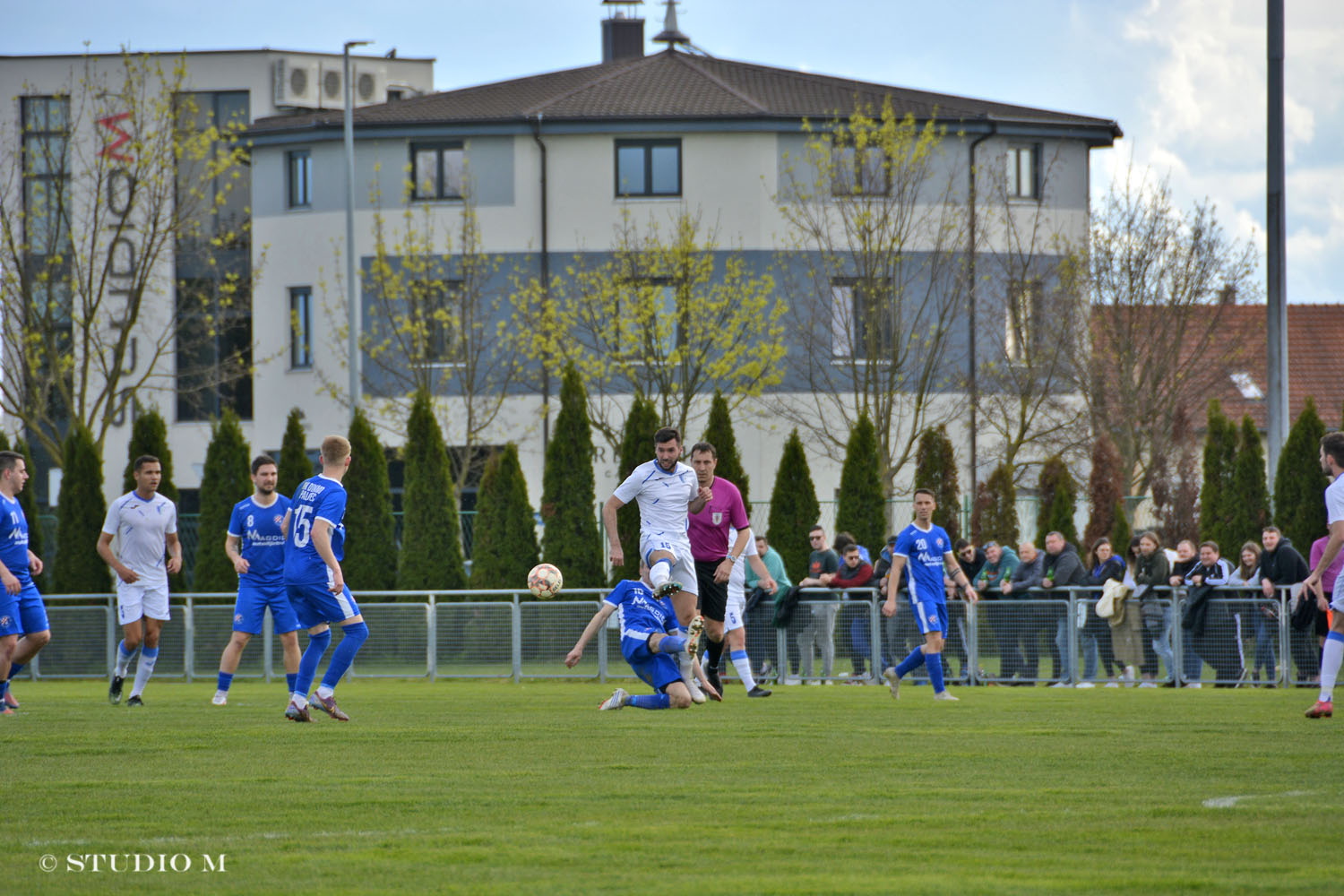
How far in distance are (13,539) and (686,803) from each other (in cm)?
870

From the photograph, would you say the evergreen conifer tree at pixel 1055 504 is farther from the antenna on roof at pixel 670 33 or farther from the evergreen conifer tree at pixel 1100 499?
the antenna on roof at pixel 670 33

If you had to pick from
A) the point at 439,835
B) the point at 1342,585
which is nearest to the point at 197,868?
the point at 439,835

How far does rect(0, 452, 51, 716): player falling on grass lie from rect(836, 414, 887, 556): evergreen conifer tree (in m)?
15.1

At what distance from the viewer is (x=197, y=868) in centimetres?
650

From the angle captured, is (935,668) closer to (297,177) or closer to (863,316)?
(863,316)

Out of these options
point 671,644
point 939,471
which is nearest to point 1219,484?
point 939,471

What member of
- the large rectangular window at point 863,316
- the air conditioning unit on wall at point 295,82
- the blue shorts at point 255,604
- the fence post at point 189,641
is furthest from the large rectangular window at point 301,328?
the blue shorts at point 255,604

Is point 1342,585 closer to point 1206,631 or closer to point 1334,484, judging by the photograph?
point 1334,484

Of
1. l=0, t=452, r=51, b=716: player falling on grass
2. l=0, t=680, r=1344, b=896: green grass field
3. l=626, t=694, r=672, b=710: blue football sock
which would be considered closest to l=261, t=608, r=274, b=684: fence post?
l=0, t=452, r=51, b=716: player falling on grass

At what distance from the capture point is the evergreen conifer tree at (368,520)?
28562 millimetres

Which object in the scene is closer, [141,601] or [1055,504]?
[141,601]

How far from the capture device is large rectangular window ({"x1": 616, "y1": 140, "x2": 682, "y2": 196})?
40.0 meters

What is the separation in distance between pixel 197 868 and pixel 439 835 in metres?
1.12

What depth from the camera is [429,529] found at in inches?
1126
